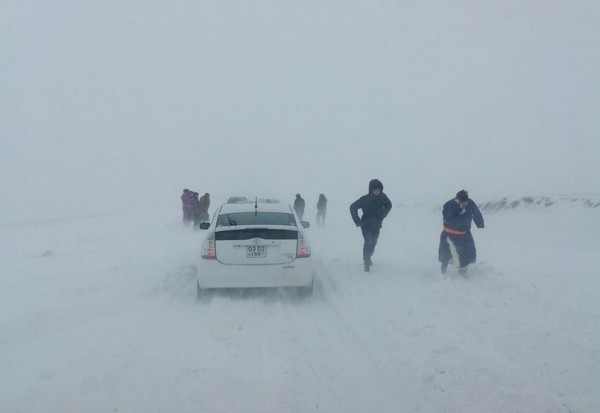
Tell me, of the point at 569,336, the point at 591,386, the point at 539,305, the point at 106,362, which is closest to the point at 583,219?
the point at 539,305

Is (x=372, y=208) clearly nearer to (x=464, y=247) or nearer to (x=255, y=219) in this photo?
(x=464, y=247)

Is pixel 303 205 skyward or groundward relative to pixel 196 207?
groundward

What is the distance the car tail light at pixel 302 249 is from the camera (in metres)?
8.30

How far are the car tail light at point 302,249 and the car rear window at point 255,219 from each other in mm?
384

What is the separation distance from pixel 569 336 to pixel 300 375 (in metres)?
3.07

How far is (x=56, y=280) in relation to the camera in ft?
31.7

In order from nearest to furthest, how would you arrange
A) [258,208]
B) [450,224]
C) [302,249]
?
[302,249]
[258,208]
[450,224]

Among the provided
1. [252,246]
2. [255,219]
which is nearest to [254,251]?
[252,246]

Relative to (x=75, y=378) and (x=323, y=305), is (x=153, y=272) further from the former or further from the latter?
(x=75, y=378)

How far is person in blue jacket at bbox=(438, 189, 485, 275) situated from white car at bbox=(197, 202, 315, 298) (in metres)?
2.79

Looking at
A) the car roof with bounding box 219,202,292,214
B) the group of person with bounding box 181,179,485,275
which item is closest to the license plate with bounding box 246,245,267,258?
the car roof with bounding box 219,202,292,214

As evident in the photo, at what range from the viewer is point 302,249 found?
8344 mm

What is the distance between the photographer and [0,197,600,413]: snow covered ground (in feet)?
15.0

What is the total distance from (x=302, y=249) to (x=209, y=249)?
1419mm
